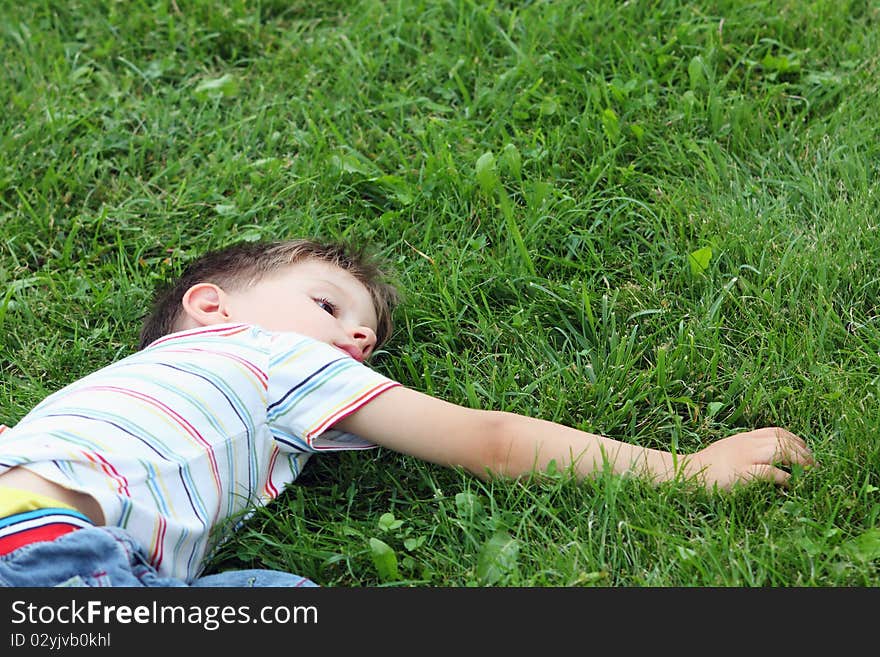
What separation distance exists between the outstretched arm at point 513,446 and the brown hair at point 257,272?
0.54 m

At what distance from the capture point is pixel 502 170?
3580 mm

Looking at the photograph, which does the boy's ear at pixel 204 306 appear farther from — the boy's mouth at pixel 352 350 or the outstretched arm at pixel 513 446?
the outstretched arm at pixel 513 446

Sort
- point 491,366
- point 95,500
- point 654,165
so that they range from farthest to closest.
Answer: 1. point 654,165
2. point 491,366
3. point 95,500

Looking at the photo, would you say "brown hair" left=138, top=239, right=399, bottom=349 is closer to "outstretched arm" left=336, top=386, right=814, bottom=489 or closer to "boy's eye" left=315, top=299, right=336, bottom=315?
"boy's eye" left=315, top=299, right=336, bottom=315

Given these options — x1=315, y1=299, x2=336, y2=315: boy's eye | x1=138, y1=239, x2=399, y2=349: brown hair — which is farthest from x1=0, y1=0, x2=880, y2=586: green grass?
x1=315, y1=299, x2=336, y2=315: boy's eye

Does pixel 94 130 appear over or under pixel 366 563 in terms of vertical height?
over

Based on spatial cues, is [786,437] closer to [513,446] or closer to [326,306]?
[513,446]

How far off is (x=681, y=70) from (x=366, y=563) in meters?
2.28

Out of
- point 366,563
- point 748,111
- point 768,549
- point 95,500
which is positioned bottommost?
point 366,563

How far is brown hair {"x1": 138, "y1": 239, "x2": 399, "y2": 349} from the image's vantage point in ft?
9.83

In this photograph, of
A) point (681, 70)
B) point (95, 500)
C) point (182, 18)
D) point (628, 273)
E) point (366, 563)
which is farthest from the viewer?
point (182, 18)

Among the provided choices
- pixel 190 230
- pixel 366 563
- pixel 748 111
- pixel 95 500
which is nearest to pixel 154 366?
pixel 95 500

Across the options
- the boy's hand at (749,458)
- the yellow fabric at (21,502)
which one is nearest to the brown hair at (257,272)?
the yellow fabric at (21,502)
